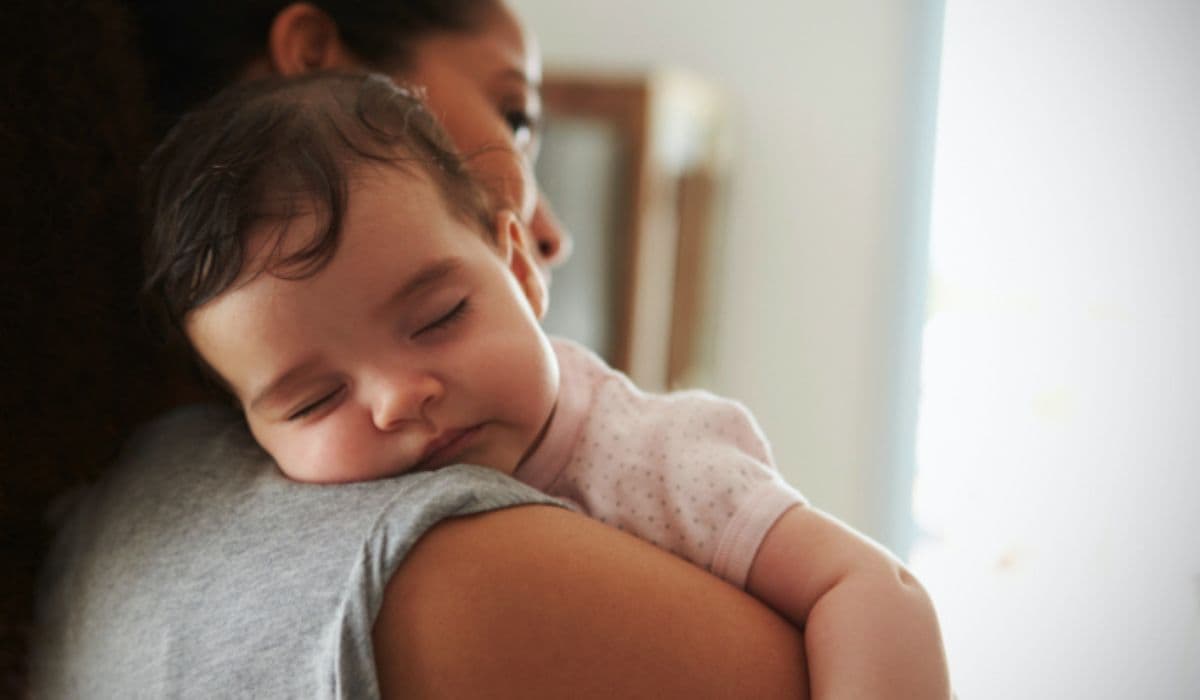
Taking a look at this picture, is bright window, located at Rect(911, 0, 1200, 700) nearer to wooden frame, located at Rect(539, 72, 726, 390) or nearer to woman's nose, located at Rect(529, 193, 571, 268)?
wooden frame, located at Rect(539, 72, 726, 390)

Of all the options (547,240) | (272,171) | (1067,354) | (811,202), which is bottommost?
(1067,354)

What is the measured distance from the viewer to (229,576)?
570mm

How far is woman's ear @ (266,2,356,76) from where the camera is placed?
3.27ft

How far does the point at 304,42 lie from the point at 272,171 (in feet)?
1.22

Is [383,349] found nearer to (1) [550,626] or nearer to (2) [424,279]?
(2) [424,279]

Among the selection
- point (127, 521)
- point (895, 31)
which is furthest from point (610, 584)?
point (895, 31)

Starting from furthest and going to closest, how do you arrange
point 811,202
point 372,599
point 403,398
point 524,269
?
point 811,202
point 524,269
point 403,398
point 372,599

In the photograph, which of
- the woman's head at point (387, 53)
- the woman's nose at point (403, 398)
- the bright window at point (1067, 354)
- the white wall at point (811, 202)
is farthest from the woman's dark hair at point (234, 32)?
the white wall at point (811, 202)

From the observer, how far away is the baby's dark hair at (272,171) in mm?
689

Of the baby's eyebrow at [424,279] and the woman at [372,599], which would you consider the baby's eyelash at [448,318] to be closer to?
the baby's eyebrow at [424,279]

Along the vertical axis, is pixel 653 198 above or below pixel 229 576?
below

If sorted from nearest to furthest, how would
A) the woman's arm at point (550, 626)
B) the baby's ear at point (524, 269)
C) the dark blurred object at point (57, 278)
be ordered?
the woman's arm at point (550, 626)
the dark blurred object at point (57, 278)
the baby's ear at point (524, 269)

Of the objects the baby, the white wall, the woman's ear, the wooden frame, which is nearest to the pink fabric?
the baby

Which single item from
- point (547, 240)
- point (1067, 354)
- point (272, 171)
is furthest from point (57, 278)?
point (1067, 354)
